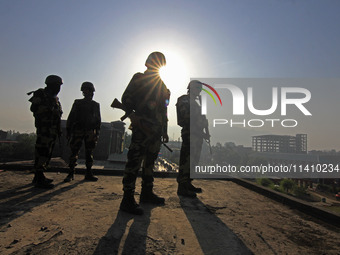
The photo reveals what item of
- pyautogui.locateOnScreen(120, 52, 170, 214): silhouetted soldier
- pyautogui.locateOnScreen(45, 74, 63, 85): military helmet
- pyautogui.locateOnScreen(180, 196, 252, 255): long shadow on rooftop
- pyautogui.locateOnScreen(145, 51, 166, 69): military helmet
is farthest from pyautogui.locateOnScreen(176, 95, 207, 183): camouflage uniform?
pyautogui.locateOnScreen(45, 74, 63, 85): military helmet

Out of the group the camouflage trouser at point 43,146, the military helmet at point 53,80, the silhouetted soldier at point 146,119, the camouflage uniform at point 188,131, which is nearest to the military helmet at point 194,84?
the camouflage uniform at point 188,131

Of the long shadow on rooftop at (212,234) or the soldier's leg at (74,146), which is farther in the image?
the soldier's leg at (74,146)

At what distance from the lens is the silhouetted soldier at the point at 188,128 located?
3146 mm

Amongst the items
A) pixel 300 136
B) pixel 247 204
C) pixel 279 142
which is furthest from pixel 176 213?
pixel 300 136

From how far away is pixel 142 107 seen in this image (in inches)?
94.3

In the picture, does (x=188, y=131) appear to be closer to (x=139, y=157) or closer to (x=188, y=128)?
(x=188, y=128)

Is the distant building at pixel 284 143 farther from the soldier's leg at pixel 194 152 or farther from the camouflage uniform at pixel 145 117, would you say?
the camouflage uniform at pixel 145 117

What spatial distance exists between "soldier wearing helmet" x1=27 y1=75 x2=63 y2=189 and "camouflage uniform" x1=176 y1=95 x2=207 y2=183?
82.8 inches

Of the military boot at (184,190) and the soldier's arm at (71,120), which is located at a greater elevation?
the soldier's arm at (71,120)

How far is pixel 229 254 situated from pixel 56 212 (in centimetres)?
158

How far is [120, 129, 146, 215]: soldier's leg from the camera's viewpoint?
1925 mm

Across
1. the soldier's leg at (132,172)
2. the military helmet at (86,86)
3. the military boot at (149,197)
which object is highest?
the military helmet at (86,86)

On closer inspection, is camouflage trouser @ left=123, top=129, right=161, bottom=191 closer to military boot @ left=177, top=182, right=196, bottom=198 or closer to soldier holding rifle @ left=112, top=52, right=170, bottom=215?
soldier holding rifle @ left=112, top=52, right=170, bottom=215

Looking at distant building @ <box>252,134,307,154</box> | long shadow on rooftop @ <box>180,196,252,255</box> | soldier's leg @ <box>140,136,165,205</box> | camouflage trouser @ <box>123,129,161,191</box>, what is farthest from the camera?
distant building @ <box>252,134,307,154</box>
